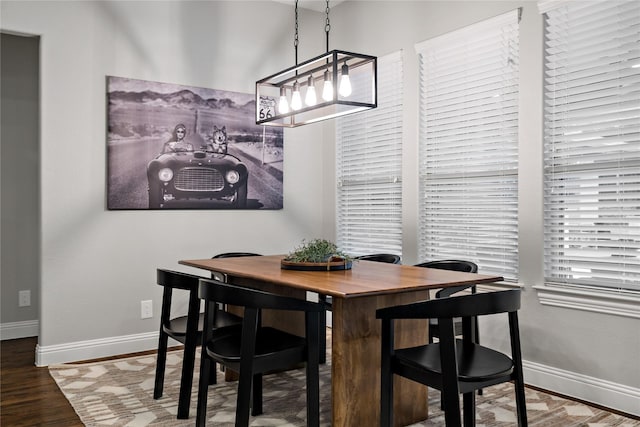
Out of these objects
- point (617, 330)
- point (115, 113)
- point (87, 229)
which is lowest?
point (617, 330)

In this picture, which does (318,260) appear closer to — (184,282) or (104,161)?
(184,282)

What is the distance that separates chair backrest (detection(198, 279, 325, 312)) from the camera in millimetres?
2234

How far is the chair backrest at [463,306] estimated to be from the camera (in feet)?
6.66

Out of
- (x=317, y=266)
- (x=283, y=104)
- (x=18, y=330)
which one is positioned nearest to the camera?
(x=317, y=266)

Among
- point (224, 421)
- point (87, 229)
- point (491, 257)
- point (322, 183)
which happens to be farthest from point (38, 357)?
point (491, 257)

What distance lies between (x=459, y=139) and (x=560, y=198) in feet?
2.80

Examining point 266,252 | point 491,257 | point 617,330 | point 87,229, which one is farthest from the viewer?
point 266,252

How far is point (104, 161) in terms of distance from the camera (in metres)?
3.98

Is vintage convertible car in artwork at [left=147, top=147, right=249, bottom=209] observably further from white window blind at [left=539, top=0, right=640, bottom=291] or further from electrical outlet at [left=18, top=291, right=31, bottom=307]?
white window blind at [left=539, top=0, right=640, bottom=291]

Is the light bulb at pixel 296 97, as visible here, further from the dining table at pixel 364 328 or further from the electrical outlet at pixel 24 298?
the electrical outlet at pixel 24 298

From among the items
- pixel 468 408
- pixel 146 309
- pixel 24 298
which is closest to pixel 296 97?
pixel 468 408

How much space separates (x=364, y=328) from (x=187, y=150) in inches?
95.7

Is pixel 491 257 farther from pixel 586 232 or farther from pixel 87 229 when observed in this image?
pixel 87 229

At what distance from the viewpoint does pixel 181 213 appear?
4328mm
